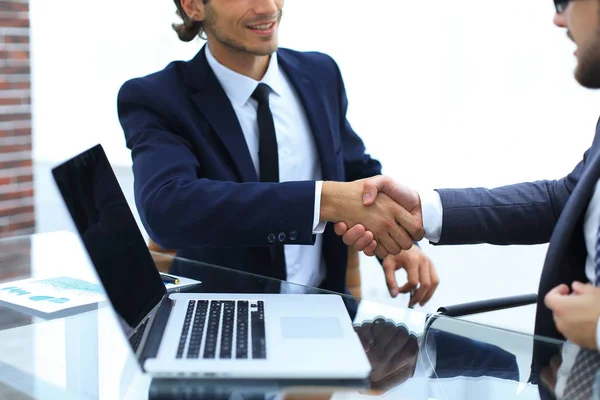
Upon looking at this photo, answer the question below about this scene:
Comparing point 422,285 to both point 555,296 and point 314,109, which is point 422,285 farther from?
point 555,296

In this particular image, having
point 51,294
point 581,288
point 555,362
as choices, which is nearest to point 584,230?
point 581,288

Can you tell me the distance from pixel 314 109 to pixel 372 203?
1.58 ft

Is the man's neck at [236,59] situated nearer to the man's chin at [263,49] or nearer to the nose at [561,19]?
the man's chin at [263,49]

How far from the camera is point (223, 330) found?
131 cm

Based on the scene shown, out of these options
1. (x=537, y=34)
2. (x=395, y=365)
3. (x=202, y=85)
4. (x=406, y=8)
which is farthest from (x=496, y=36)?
(x=395, y=365)

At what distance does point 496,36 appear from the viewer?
3117mm

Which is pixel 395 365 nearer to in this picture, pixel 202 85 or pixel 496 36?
pixel 202 85

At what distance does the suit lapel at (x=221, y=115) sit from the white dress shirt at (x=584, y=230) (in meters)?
0.53

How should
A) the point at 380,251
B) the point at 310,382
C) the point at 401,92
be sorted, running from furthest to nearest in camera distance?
1. the point at 401,92
2. the point at 380,251
3. the point at 310,382

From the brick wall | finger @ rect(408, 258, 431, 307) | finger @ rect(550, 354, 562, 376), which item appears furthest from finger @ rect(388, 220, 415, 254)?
the brick wall

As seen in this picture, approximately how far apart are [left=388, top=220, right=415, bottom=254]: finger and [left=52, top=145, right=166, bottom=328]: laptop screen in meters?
0.71

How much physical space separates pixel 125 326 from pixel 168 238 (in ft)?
1.99

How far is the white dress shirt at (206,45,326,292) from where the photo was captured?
2246 mm

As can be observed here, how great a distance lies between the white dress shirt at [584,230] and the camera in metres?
1.21
